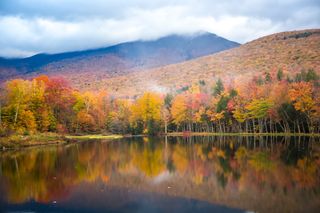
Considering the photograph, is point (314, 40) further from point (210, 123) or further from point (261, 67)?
point (210, 123)

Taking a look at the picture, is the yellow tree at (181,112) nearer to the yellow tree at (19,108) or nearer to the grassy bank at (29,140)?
the grassy bank at (29,140)

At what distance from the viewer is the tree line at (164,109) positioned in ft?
212

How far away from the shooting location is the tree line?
212 ft

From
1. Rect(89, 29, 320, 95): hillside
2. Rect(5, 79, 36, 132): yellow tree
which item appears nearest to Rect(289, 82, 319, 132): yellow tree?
Rect(5, 79, 36, 132): yellow tree

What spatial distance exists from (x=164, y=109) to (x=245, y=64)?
259ft

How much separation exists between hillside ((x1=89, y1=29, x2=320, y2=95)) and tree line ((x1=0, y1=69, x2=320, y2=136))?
46187 millimetres

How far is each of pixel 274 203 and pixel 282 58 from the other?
14431 centimetres

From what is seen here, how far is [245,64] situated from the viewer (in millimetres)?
162000

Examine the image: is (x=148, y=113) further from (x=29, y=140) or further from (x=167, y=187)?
(x=167, y=187)

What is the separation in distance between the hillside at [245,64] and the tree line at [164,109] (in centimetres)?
4619

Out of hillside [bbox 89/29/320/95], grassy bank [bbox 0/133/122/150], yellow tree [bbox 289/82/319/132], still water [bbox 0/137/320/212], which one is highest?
hillside [bbox 89/29/320/95]

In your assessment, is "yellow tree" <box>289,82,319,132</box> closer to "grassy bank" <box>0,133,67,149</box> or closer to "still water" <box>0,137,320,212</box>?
"still water" <box>0,137,320,212</box>

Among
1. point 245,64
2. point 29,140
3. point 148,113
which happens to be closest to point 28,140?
point 29,140

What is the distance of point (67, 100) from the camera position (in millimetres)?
81062
